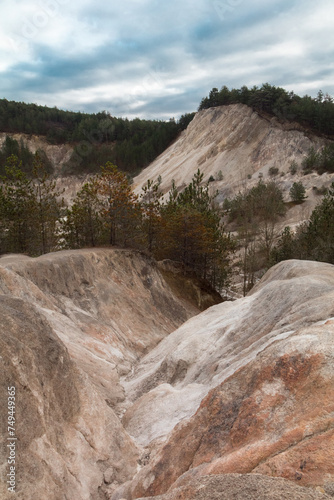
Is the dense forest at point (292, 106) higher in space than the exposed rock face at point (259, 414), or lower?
higher

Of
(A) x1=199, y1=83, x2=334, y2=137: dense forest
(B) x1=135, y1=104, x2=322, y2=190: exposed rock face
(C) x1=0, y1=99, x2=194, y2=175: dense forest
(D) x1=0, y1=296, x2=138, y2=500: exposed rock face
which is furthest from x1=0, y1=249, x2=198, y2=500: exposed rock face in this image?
(C) x1=0, y1=99, x2=194, y2=175: dense forest

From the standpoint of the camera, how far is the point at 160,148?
94.9 m

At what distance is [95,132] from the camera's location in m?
102

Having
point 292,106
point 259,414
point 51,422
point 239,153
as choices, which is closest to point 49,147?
point 239,153

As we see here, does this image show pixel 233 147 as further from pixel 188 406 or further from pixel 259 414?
pixel 259 414

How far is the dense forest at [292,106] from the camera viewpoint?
66.8 metres

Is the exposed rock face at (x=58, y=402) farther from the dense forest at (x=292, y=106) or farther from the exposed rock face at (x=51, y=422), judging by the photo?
the dense forest at (x=292, y=106)

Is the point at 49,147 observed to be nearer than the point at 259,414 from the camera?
No

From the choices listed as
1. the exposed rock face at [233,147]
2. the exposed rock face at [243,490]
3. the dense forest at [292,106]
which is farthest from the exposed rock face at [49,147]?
the exposed rock face at [243,490]

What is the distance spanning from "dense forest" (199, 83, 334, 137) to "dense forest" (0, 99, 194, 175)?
2660cm

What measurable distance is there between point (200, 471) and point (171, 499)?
936 mm

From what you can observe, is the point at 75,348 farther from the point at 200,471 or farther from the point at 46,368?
the point at 200,471

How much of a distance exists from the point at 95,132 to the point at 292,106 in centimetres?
5403

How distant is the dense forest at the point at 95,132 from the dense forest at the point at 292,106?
87.3 feet
